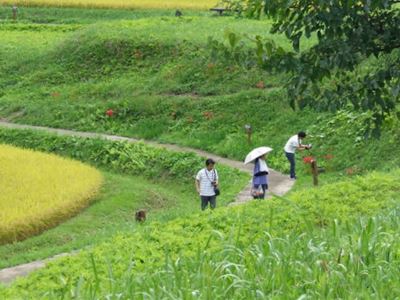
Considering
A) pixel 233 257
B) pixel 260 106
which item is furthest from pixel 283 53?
pixel 260 106

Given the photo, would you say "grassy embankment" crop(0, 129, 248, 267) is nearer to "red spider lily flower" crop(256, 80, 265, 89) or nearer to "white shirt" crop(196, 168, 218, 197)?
"white shirt" crop(196, 168, 218, 197)

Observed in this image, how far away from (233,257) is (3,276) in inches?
325

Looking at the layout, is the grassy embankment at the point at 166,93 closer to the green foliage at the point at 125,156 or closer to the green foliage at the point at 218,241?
the green foliage at the point at 125,156

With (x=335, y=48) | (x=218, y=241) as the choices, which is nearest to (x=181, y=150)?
(x=218, y=241)

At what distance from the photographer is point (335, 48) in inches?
385

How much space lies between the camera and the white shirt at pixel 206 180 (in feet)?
60.1

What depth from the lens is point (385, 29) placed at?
33.1 ft

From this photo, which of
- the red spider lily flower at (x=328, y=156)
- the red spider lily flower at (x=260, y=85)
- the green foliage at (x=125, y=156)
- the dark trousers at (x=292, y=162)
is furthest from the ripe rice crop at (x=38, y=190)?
the red spider lily flower at (x=260, y=85)

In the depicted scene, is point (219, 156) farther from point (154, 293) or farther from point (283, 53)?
point (154, 293)

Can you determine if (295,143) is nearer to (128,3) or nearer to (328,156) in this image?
(328,156)

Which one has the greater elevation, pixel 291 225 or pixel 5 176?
pixel 291 225

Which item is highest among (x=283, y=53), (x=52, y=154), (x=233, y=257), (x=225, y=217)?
(x=283, y=53)

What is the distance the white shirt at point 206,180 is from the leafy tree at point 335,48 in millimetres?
8131

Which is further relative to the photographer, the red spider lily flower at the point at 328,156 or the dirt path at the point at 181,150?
the red spider lily flower at the point at 328,156
